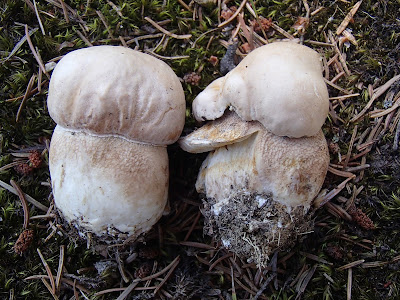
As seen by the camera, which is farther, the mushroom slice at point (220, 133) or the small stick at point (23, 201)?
the small stick at point (23, 201)

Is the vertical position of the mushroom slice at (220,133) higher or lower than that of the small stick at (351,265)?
higher

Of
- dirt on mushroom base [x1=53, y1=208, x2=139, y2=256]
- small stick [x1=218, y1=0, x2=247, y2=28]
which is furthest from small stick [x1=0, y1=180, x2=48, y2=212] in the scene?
small stick [x1=218, y1=0, x2=247, y2=28]

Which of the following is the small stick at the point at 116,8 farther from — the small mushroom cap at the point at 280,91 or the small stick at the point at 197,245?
the small stick at the point at 197,245

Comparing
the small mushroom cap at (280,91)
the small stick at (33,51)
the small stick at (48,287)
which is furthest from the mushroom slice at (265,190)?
the small stick at (33,51)

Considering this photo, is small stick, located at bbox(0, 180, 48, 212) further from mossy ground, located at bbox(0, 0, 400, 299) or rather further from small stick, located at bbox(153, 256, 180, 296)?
small stick, located at bbox(153, 256, 180, 296)

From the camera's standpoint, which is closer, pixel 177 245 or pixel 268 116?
pixel 268 116

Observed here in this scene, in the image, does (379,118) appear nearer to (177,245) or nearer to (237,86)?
(237,86)

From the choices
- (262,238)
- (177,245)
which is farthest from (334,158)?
(177,245)
